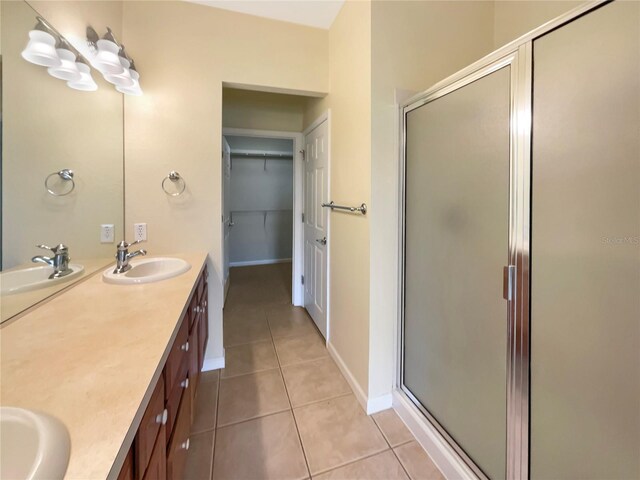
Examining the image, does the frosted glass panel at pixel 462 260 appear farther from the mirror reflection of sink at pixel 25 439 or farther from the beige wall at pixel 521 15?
the mirror reflection of sink at pixel 25 439

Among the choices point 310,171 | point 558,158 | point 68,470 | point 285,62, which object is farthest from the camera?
point 310,171

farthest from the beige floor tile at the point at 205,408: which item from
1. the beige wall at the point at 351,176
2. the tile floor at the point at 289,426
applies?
the beige wall at the point at 351,176

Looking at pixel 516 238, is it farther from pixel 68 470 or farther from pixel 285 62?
pixel 285 62

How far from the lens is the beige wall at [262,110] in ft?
9.23

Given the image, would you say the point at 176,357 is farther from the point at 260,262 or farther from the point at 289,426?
the point at 260,262

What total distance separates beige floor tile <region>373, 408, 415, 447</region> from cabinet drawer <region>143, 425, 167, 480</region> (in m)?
1.15

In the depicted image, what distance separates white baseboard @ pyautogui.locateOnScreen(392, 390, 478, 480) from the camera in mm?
1228

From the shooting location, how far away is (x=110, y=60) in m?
1.49

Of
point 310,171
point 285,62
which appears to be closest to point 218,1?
point 285,62

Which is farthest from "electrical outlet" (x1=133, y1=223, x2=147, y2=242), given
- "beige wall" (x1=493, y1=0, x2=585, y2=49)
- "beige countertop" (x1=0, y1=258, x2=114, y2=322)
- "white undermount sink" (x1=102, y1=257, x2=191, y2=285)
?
"beige wall" (x1=493, y1=0, x2=585, y2=49)

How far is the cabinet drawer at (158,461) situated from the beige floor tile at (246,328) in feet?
5.60

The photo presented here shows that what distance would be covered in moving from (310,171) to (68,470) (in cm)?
262

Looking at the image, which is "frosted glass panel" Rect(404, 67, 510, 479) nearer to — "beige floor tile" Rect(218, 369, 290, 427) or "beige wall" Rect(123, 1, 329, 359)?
"beige floor tile" Rect(218, 369, 290, 427)

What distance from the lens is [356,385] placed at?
1.79 metres
